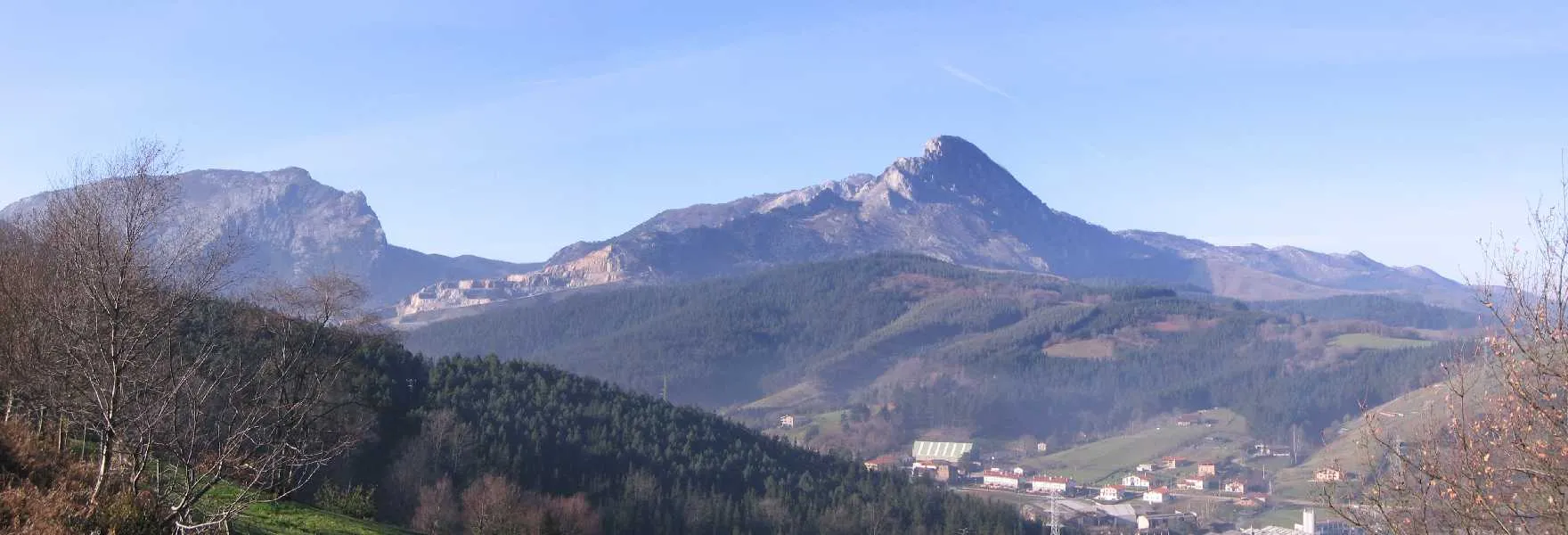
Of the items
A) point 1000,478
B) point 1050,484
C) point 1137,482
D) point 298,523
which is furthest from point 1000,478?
point 298,523

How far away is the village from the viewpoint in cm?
10131

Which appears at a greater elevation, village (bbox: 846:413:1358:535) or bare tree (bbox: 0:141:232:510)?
bare tree (bbox: 0:141:232:510)

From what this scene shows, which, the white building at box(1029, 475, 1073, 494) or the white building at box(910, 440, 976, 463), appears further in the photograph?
the white building at box(910, 440, 976, 463)

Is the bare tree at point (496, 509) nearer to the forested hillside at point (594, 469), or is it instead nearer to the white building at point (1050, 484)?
the forested hillside at point (594, 469)

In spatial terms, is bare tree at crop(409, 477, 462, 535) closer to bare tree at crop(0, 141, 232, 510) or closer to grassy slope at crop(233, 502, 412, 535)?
grassy slope at crop(233, 502, 412, 535)

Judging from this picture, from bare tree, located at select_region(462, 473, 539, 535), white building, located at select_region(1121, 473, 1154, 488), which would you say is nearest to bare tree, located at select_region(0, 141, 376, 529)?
bare tree, located at select_region(462, 473, 539, 535)

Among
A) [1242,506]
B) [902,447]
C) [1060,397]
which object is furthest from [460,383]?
[1060,397]

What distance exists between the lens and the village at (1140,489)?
10131 cm

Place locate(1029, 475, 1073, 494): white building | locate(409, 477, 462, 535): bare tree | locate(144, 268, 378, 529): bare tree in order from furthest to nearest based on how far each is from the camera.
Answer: locate(1029, 475, 1073, 494): white building < locate(409, 477, 462, 535): bare tree < locate(144, 268, 378, 529): bare tree

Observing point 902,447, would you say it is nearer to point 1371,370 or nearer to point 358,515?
point 1371,370

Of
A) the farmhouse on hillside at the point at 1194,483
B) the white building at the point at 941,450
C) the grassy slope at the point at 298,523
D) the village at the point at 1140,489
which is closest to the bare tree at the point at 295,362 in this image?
the grassy slope at the point at 298,523

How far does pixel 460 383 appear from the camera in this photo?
71000mm

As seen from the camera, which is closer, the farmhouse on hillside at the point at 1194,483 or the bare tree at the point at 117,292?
the bare tree at the point at 117,292

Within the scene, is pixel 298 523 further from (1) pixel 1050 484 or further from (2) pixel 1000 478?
(2) pixel 1000 478
